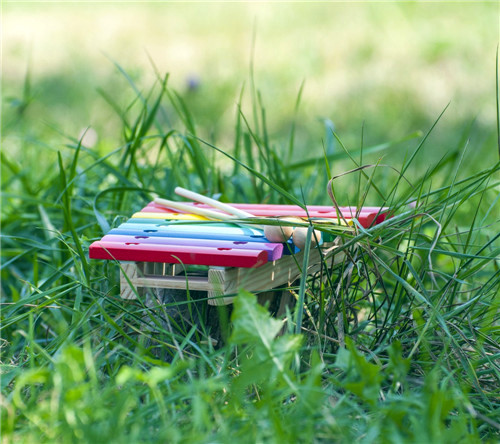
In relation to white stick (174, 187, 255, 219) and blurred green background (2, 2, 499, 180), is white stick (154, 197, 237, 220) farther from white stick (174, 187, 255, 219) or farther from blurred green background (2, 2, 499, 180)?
blurred green background (2, 2, 499, 180)

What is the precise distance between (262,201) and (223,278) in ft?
2.80

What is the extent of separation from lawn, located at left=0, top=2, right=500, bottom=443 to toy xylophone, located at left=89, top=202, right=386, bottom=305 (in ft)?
0.23

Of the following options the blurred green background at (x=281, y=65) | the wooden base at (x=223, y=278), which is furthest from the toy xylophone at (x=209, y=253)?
the blurred green background at (x=281, y=65)

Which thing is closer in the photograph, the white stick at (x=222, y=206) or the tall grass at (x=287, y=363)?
the tall grass at (x=287, y=363)

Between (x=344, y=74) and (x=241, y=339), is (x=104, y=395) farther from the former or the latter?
(x=344, y=74)

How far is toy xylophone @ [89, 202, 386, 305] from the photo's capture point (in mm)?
1459

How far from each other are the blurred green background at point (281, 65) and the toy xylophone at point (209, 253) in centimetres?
188

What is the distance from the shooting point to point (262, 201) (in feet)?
7.50

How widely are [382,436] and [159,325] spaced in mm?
525

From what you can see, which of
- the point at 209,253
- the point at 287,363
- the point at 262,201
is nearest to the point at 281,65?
the point at 262,201

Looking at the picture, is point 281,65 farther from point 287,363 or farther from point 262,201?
point 287,363

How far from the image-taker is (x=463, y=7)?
586cm

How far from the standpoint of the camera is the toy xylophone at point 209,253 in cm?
146

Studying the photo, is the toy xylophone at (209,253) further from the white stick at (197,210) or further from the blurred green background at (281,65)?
the blurred green background at (281,65)
